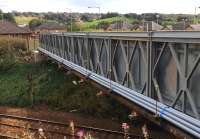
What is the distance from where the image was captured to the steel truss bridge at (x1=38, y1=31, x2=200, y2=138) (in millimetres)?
10141

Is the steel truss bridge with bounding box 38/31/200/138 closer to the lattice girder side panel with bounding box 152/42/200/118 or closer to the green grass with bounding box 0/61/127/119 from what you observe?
the lattice girder side panel with bounding box 152/42/200/118

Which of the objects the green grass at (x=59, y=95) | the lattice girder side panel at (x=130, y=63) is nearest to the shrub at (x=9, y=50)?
the green grass at (x=59, y=95)

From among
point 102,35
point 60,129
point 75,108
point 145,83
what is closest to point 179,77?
point 145,83

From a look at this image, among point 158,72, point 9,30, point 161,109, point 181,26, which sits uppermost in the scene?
point 181,26

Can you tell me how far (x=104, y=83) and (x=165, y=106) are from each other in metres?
6.13

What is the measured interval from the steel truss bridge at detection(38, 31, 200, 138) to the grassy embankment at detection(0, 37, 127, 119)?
7.68m

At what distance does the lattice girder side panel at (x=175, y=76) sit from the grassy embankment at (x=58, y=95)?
12.3 metres

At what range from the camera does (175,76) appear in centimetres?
1144

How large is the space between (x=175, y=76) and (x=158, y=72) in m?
0.96

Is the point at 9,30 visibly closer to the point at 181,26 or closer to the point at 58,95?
the point at 58,95

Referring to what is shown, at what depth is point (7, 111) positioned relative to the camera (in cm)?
3047

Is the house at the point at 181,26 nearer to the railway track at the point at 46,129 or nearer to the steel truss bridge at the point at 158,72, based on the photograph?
the steel truss bridge at the point at 158,72

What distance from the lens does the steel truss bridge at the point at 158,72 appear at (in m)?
10.1

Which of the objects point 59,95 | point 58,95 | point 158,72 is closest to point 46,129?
point 59,95
